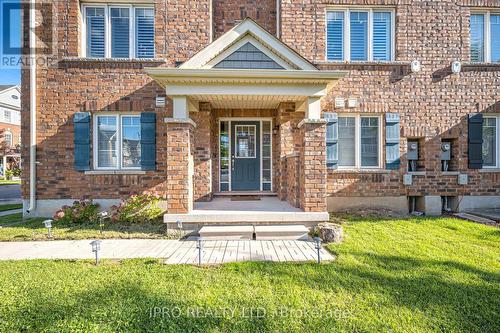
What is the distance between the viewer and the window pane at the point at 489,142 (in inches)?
293

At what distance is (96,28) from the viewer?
7.07 m

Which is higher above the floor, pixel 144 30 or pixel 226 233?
pixel 144 30

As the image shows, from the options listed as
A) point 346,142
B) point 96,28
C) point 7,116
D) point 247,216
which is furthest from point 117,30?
point 7,116

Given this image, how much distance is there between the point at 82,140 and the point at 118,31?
3170 mm

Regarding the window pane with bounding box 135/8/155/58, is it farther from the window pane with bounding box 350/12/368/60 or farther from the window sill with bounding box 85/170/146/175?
the window pane with bounding box 350/12/368/60

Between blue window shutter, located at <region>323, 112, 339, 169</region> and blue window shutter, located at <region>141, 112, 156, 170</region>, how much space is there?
4.72m

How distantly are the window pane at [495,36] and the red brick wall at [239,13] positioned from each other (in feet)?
20.9

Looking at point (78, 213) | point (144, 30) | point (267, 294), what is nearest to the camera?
point (267, 294)

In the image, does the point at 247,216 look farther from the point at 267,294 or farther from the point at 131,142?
the point at 131,142

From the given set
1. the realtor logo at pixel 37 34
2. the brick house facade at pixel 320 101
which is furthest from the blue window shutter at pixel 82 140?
the realtor logo at pixel 37 34

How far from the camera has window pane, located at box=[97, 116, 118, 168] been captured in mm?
7047

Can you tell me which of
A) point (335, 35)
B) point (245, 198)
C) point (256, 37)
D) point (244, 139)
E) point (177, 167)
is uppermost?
point (335, 35)

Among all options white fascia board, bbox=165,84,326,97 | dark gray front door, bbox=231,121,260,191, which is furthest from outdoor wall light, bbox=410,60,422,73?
dark gray front door, bbox=231,121,260,191

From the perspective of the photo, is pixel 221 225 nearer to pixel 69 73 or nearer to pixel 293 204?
pixel 293 204
